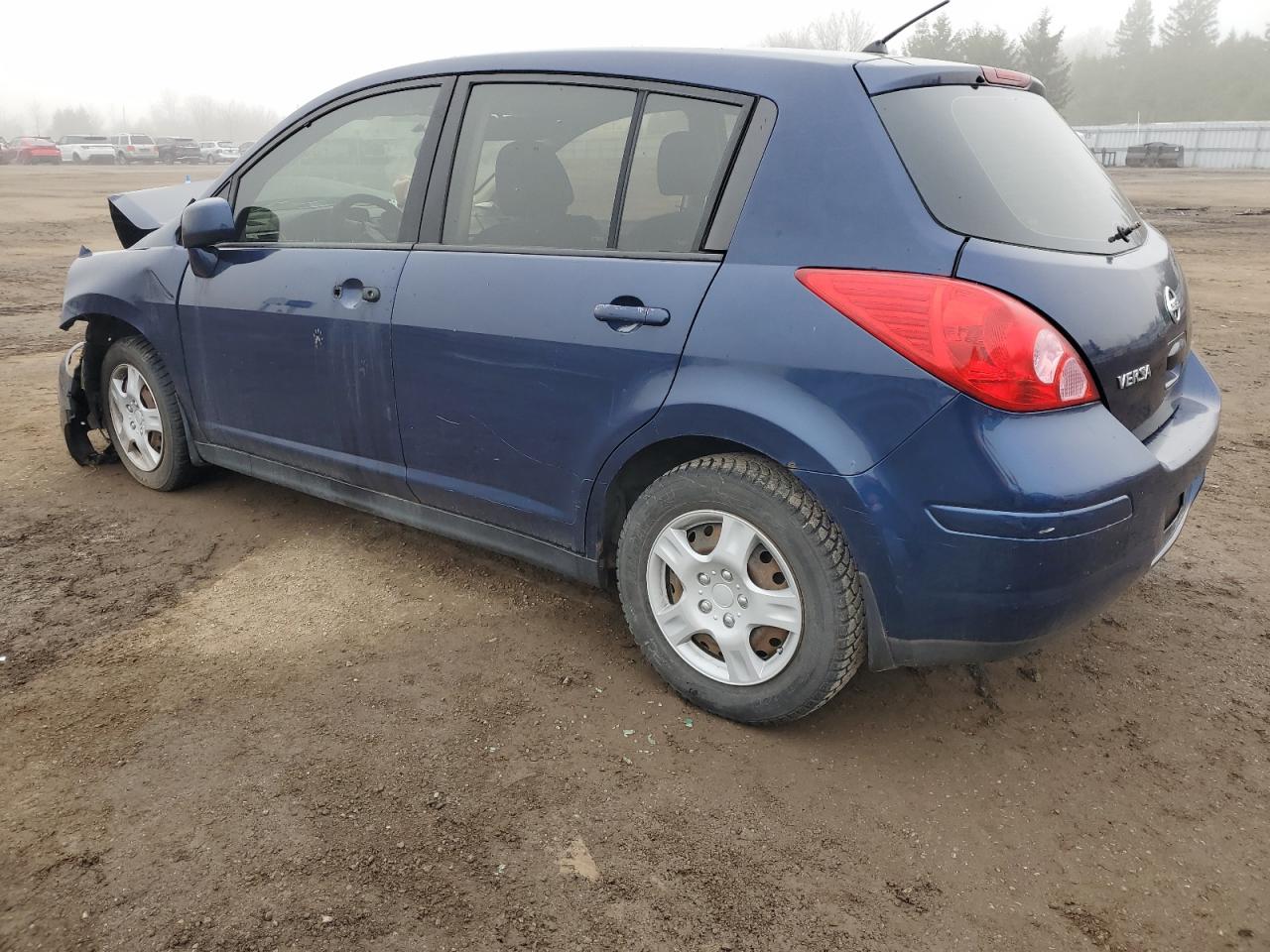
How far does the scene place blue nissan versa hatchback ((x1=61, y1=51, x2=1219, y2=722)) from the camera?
2307mm

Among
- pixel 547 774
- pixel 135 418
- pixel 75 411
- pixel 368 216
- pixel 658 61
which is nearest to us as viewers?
pixel 547 774

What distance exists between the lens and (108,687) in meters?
3.02

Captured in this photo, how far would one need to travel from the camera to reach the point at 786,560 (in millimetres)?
2562

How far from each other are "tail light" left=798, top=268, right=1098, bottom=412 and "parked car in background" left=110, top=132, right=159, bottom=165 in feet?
189

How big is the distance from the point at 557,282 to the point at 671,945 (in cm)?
175

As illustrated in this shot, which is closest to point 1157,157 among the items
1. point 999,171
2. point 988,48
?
point 988,48

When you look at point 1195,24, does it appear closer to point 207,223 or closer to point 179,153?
point 179,153

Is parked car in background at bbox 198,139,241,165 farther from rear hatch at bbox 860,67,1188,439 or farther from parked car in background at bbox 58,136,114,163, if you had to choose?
rear hatch at bbox 860,67,1188,439

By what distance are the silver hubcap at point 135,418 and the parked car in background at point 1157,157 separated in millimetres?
47412

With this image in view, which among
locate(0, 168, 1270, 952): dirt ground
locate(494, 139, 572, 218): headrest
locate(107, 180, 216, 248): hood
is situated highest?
locate(494, 139, 572, 218): headrest

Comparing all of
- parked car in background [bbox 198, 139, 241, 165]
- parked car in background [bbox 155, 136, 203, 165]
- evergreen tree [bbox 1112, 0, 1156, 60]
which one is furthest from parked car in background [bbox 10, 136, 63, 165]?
evergreen tree [bbox 1112, 0, 1156, 60]

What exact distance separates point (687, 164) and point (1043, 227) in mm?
933

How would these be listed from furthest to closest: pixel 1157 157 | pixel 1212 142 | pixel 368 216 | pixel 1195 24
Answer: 1. pixel 1195 24
2. pixel 1212 142
3. pixel 1157 157
4. pixel 368 216

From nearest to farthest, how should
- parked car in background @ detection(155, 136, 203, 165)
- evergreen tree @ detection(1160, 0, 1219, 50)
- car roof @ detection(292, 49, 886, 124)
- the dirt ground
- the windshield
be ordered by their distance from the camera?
the dirt ground < the windshield < car roof @ detection(292, 49, 886, 124) < parked car in background @ detection(155, 136, 203, 165) < evergreen tree @ detection(1160, 0, 1219, 50)
